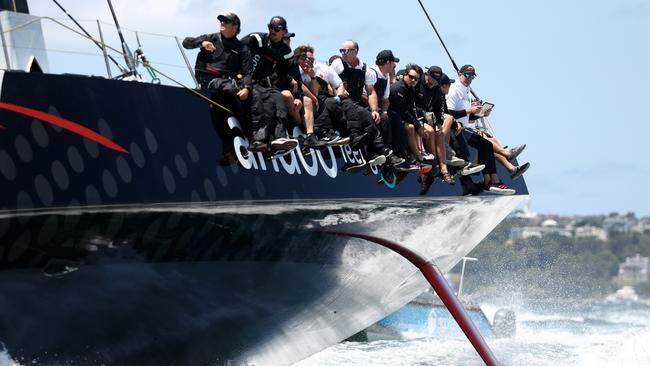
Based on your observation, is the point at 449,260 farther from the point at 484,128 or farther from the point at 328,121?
the point at 328,121

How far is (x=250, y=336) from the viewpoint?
1166cm

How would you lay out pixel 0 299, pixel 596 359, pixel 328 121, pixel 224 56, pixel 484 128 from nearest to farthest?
pixel 0 299 < pixel 224 56 < pixel 328 121 < pixel 484 128 < pixel 596 359

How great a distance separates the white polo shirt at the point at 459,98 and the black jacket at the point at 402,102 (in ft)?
5.01

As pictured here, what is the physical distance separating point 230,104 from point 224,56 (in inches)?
19.1

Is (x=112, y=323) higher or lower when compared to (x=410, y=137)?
lower

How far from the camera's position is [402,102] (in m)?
12.6

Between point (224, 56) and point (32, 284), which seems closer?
point (32, 284)

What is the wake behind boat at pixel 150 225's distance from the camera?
7.98m

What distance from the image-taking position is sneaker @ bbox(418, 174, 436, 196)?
12.9m

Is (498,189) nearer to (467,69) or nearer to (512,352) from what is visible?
(467,69)

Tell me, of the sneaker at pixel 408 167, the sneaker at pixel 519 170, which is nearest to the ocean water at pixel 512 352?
the sneaker at pixel 519 170

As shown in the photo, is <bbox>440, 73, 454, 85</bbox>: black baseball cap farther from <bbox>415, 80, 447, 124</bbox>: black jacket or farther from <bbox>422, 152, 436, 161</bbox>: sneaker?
<bbox>422, 152, 436, 161</bbox>: sneaker

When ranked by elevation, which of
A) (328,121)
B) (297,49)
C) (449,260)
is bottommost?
(449,260)

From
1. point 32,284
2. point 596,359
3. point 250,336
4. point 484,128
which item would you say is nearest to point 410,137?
point 250,336
